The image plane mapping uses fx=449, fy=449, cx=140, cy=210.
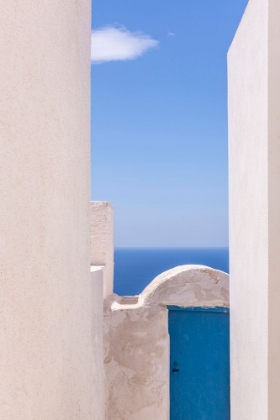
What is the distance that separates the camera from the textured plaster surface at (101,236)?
16.7 feet

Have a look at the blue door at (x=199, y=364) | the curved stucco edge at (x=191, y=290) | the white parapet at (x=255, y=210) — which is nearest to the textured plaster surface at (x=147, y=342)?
the curved stucco edge at (x=191, y=290)

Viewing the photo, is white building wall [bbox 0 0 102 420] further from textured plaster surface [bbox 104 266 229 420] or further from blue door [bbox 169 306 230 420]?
blue door [bbox 169 306 230 420]

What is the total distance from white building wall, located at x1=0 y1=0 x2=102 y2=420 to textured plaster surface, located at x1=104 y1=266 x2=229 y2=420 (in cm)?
270

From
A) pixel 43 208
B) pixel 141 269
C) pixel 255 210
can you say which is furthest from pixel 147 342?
pixel 141 269

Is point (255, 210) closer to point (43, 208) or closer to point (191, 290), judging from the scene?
point (43, 208)

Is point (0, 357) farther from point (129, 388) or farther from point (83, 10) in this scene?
point (129, 388)

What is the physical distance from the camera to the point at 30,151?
1.49 metres


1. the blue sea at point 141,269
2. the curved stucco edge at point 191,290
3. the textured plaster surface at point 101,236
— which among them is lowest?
the blue sea at point 141,269

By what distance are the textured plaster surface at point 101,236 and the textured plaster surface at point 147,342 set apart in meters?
0.49

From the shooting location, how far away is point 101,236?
16.9ft

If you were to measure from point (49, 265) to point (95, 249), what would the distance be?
11.1 feet

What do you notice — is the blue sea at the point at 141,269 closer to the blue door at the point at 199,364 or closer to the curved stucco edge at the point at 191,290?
the curved stucco edge at the point at 191,290

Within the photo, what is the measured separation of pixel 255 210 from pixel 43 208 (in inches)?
45.2

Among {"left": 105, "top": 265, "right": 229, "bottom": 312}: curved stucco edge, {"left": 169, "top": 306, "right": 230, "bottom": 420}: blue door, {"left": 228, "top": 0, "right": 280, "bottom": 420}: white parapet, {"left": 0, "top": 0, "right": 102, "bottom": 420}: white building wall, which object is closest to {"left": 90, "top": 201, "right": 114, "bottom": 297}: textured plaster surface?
{"left": 105, "top": 265, "right": 229, "bottom": 312}: curved stucco edge
